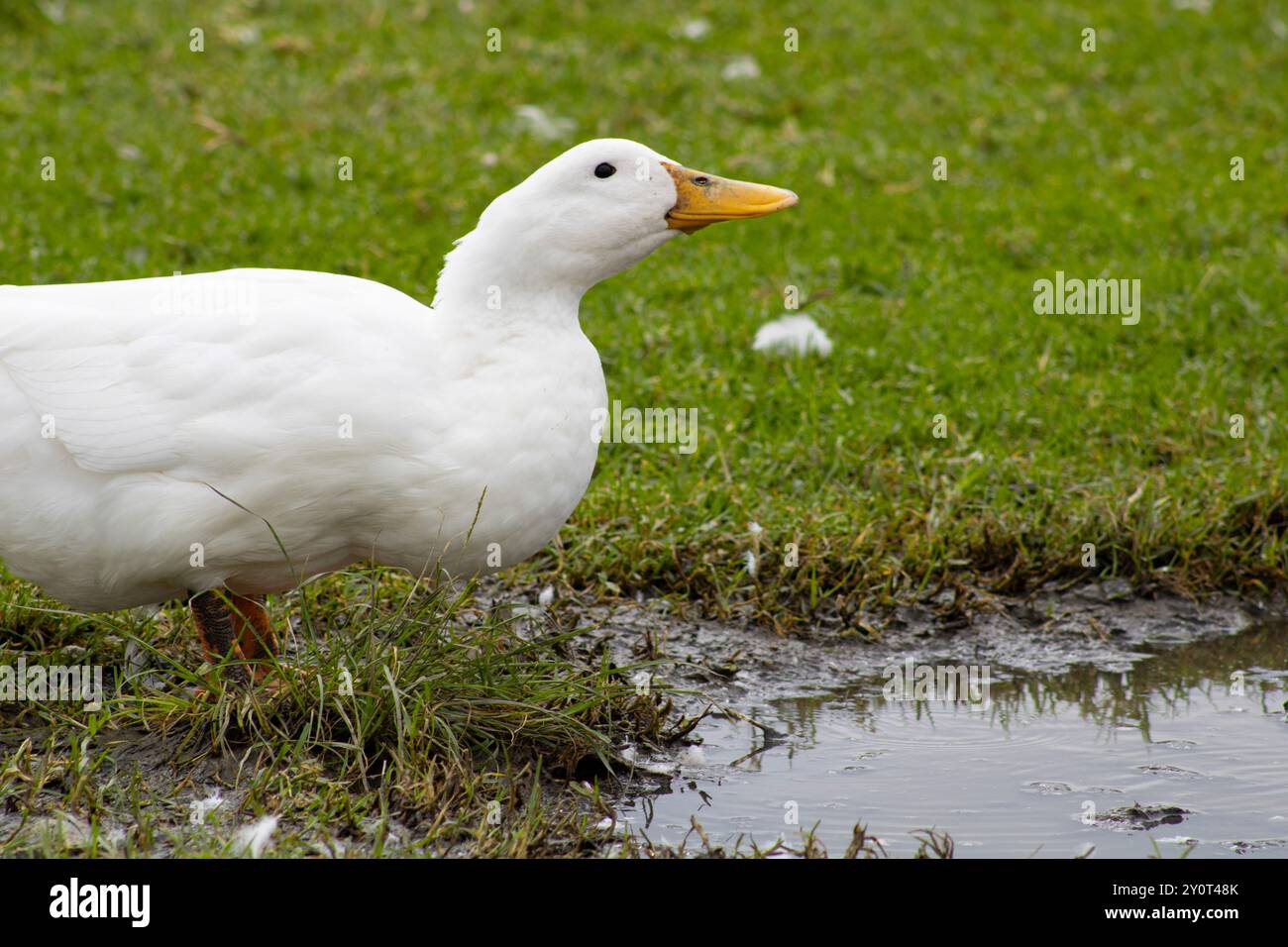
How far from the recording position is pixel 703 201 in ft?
13.4

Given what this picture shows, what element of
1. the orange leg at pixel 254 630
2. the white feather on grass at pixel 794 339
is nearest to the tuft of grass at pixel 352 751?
the orange leg at pixel 254 630

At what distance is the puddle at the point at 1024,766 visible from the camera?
12.1ft

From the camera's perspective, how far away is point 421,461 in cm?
365

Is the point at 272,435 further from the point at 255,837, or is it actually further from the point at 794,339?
the point at 794,339

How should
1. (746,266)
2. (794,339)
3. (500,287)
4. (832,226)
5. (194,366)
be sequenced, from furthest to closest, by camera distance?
(832,226) → (746,266) → (794,339) → (500,287) → (194,366)

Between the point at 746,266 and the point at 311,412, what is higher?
the point at 746,266

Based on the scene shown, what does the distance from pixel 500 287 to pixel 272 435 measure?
69cm

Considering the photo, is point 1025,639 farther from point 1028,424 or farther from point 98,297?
point 98,297

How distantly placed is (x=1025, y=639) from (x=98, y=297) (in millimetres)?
2995

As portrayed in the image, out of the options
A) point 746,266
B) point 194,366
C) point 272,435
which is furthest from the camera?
point 746,266

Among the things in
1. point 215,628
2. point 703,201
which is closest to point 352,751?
point 215,628

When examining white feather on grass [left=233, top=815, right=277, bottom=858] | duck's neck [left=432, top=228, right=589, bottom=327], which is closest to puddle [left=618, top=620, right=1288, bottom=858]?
white feather on grass [left=233, top=815, right=277, bottom=858]

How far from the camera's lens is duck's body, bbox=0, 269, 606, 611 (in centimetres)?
366

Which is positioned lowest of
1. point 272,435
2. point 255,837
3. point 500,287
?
point 255,837
